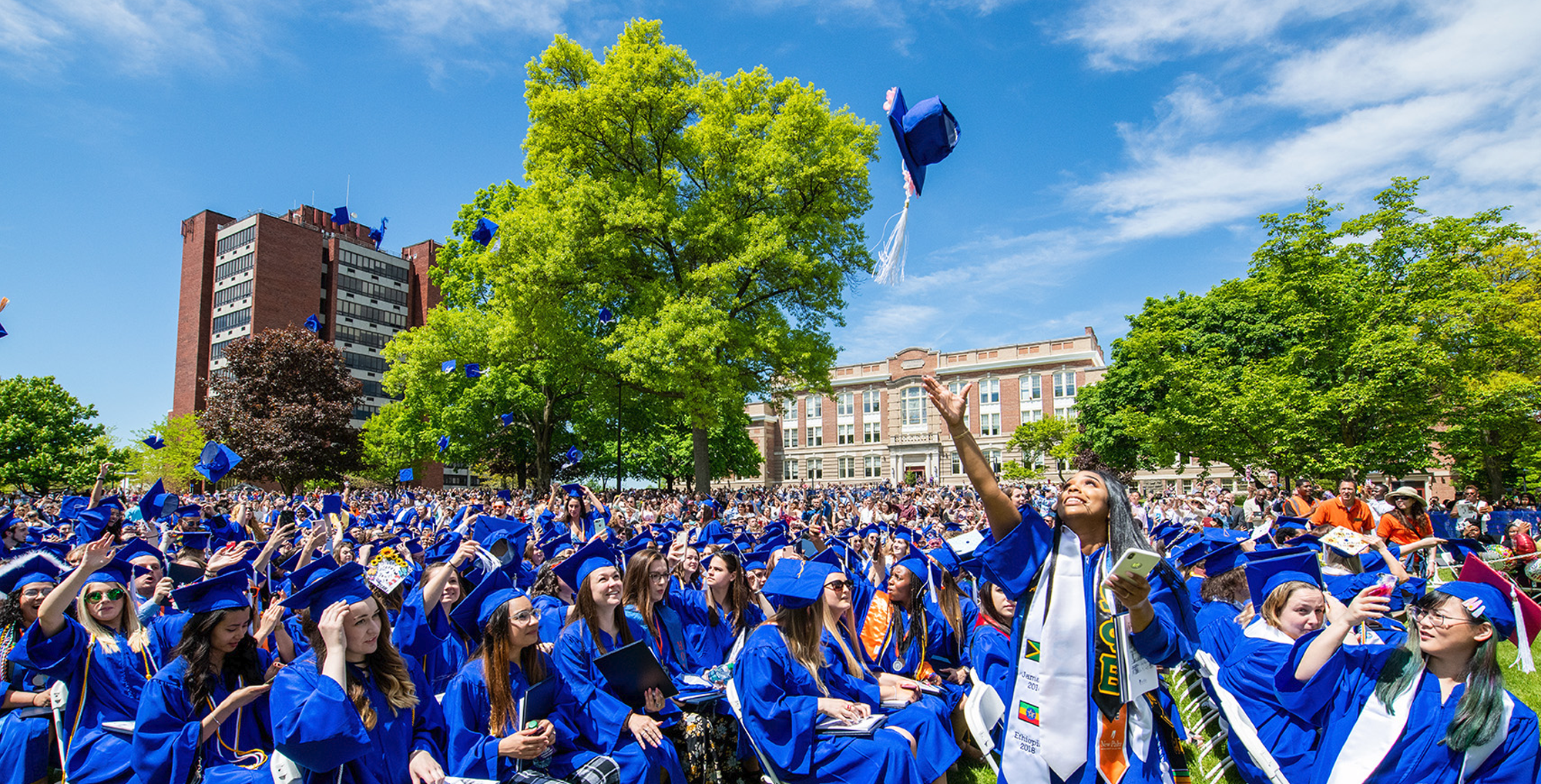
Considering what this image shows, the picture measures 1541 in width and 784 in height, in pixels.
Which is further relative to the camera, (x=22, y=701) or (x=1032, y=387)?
(x=1032, y=387)

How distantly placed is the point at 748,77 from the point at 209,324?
5085 centimetres

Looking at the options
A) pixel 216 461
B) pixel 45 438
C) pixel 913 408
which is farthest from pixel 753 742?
pixel 913 408

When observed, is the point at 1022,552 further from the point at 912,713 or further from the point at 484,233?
the point at 484,233

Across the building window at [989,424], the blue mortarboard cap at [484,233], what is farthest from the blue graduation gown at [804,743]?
the building window at [989,424]

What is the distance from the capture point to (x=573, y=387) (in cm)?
3131

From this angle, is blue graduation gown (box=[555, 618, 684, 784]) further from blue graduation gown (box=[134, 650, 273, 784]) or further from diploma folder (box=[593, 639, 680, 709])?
blue graduation gown (box=[134, 650, 273, 784])

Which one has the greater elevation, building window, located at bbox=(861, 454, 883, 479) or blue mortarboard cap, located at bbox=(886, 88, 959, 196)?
blue mortarboard cap, located at bbox=(886, 88, 959, 196)

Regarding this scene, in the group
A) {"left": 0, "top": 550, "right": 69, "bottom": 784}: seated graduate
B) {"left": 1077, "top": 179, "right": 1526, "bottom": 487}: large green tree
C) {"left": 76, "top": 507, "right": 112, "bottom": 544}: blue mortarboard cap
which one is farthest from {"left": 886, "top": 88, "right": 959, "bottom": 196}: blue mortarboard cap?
{"left": 1077, "top": 179, "right": 1526, "bottom": 487}: large green tree

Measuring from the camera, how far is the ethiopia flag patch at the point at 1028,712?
2477 millimetres

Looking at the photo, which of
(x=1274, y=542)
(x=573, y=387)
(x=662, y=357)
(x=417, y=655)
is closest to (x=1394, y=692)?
(x=417, y=655)

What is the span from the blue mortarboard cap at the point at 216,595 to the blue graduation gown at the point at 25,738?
1.34m

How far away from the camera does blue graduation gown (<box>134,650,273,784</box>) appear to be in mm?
3066

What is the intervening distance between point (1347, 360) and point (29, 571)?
25057 millimetres

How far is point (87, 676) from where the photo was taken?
366 cm
